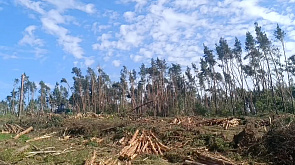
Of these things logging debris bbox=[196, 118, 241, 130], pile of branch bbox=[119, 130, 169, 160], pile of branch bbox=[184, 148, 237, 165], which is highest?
logging debris bbox=[196, 118, 241, 130]

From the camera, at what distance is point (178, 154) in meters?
10.9

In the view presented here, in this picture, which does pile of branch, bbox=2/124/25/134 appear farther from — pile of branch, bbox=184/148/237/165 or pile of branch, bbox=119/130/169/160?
pile of branch, bbox=184/148/237/165

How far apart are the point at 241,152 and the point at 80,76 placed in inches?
2130

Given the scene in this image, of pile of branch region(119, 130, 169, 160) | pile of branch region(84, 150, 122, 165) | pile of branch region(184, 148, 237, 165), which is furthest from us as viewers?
pile of branch region(119, 130, 169, 160)

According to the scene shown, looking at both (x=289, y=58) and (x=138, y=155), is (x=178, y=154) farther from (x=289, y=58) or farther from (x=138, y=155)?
(x=289, y=58)

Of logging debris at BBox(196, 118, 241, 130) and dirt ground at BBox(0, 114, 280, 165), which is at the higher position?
logging debris at BBox(196, 118, 241, 130)

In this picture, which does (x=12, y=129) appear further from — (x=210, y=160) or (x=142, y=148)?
(x=210, y=160)

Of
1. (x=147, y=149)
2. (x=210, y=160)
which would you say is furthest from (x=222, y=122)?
(x=210, y=160)

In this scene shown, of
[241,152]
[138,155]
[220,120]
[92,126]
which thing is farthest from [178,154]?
[92,126]

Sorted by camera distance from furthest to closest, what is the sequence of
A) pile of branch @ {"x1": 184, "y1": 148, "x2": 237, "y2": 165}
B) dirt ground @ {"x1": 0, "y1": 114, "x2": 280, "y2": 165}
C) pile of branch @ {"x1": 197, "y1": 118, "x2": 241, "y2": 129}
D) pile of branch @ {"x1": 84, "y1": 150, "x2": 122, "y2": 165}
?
pile of branch @ {"x1": 197, "y1": 118, "x2": 241, "y2": 129} → dirt ground @ {"x1": 0, "y1": 114, "x2": 280, "y2": 165} → pile of branch @ {"x1": 84, "y1": 150, "x2": 122, "y2": 165} → pile of branch @ {"x1": 184, "y1": 148, "x2": 237, "y2": 165}

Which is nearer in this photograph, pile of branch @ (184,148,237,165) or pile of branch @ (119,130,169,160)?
pile of branch @ (184,148,237,165)

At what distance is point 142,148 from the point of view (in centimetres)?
1187

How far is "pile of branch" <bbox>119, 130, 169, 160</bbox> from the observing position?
1080 cm

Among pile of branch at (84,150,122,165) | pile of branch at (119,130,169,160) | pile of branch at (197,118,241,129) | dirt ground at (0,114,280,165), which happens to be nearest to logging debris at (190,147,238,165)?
dirt ground at (0,114,280,165)
